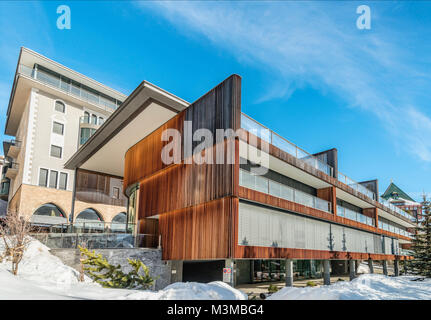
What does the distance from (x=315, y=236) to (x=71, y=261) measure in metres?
14.7

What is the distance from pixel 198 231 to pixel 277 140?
670 cm

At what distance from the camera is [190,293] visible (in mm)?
10023

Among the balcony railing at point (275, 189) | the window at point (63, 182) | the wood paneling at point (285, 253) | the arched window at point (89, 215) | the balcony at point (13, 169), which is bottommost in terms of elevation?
the wood paneling at point (285, 253)

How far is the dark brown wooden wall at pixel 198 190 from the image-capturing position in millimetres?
14780

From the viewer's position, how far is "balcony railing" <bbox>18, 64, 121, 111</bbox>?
34.9m

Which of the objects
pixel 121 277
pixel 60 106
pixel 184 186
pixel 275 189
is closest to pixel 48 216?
pixel 60 106

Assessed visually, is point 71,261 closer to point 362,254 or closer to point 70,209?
point 70,209

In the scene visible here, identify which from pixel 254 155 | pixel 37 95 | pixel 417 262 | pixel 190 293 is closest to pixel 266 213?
pixel 254 155

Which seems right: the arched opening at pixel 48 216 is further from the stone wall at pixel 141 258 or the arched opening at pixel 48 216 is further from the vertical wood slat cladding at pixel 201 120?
the stone wall at pixel 141 258

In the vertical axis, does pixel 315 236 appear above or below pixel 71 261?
above

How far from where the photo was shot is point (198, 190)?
16.4 meters

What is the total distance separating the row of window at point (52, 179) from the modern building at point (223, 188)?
9.39m

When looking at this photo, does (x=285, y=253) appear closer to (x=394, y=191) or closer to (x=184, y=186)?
(x=184, y=186)

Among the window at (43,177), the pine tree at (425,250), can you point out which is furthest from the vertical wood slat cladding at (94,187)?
the pine tree at (425,250)
